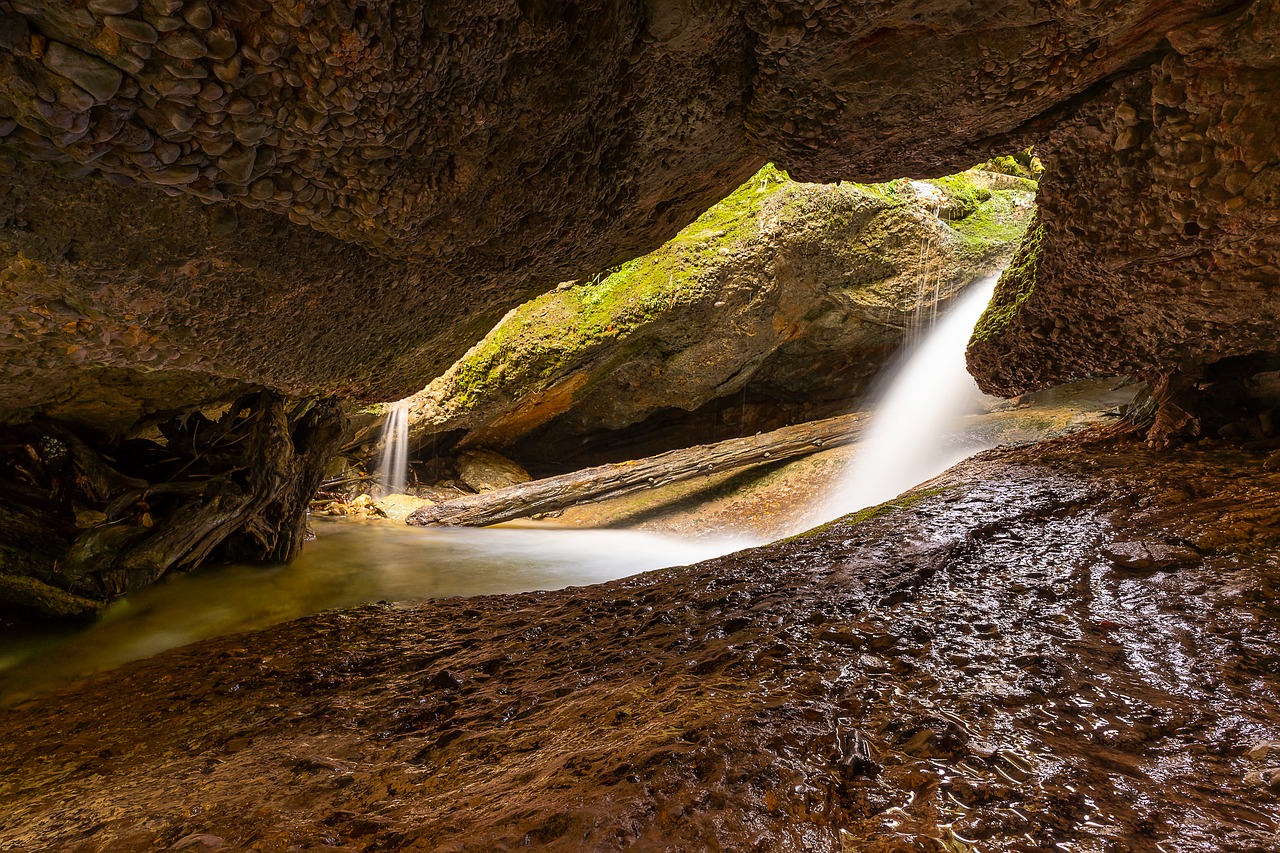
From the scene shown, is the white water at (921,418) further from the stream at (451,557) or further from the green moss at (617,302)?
the green moss at (617,302)

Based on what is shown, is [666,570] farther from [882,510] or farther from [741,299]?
[741,299]

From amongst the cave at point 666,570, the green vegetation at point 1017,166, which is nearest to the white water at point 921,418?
the green vegetation at point 1017,166

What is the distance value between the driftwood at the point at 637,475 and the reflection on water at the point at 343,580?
0.66m

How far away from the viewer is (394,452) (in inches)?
413

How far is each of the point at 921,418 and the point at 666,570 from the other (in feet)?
23.3

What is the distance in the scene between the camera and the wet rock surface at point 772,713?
1312 mm

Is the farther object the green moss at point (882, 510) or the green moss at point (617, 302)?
A: the green moss at point (617, 302)

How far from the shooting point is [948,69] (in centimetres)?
250

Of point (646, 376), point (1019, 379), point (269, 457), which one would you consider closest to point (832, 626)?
point (1019, 379)

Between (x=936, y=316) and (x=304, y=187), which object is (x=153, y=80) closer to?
(x=304, y=187)

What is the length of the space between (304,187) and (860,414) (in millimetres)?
9296

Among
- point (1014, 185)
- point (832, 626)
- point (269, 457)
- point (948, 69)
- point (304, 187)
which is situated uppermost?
point (1014, 185)

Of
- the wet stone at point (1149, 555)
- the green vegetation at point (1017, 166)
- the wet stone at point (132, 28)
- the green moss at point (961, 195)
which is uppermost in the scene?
the green vegetation at point (1017, 166)

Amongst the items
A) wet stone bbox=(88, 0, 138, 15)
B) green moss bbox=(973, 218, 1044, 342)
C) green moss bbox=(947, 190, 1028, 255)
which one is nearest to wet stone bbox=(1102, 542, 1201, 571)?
green moss bbox=(973, 218, 1044, 342)
